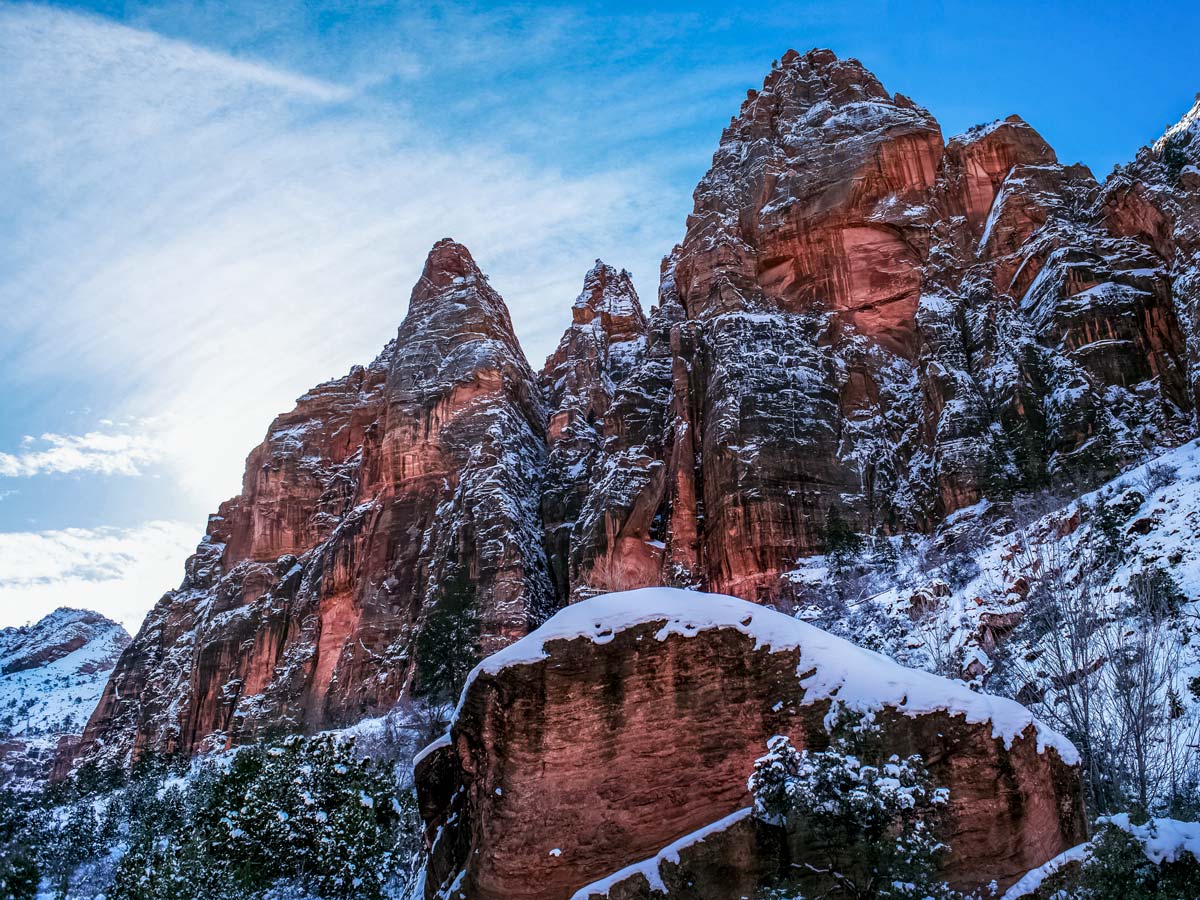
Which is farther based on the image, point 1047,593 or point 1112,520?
point 1112,520

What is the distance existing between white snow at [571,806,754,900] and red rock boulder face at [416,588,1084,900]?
4 centimetres

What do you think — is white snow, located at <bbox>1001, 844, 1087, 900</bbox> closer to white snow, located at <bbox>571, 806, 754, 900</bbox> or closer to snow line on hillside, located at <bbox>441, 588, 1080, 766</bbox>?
snow line on hillside, located at <bbox>441, 588, 1080, 766</bbox>

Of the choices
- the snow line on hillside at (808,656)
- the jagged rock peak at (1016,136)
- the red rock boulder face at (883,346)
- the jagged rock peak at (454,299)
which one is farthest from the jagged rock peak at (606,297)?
the snow line on hillside at (808,656)

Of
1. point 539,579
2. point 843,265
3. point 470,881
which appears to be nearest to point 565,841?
point 470,881

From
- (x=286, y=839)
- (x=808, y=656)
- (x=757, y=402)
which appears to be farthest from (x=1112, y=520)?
(x=286, y=839)

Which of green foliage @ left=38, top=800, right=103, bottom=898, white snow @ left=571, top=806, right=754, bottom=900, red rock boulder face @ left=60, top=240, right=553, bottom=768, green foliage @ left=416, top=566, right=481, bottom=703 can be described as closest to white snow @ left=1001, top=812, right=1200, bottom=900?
white snow @ left=571, top=806, right=754, bottom=900

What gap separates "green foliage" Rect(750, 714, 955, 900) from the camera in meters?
12.4

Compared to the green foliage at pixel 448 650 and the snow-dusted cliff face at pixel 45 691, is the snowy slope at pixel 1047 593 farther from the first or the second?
the snow-dusted cliff face at pixel 45 691

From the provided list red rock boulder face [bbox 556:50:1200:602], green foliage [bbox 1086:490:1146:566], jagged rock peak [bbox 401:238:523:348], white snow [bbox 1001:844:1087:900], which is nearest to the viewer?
white snow [bbox 1001:844:1087:900]

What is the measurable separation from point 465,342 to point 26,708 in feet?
410

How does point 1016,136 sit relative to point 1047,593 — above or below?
above

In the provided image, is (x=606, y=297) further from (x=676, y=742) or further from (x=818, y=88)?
(x=676, y=742)

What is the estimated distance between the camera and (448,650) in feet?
167

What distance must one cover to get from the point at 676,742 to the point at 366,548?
6346cm
